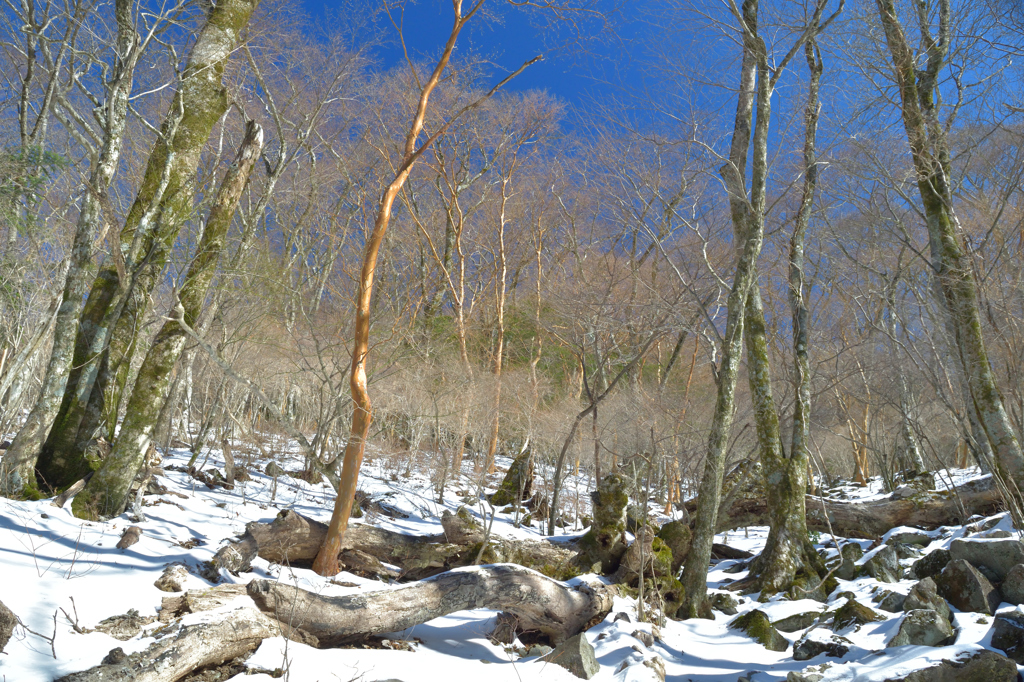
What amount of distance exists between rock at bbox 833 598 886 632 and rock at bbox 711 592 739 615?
1028 mm

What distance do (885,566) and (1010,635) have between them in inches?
81.6

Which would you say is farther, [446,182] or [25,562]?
[446,182]

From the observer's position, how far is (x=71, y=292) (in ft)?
17.1

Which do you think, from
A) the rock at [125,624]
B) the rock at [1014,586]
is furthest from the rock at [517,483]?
the rock at [125,624]

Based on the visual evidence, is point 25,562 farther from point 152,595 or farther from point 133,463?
point 133,463

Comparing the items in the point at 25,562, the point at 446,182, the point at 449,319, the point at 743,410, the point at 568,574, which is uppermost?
the point at 446,182

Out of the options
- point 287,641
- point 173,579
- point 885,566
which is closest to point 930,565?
point 885,566

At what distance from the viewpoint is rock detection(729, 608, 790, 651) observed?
4.80 metres

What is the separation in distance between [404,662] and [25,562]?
7.47 feet

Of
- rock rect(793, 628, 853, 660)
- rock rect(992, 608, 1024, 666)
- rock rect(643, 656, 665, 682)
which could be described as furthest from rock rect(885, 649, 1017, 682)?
rock rect(643, 656, 665, 682)

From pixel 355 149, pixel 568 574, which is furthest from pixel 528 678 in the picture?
pixel 355 149

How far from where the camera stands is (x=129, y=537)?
4078 millimetres

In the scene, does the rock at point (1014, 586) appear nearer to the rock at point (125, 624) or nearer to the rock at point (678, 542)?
the rock at point (678, 542)

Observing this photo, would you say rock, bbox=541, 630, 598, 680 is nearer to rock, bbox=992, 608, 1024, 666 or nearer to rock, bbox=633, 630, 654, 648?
rock, bbox=633, 630, 654, 648
